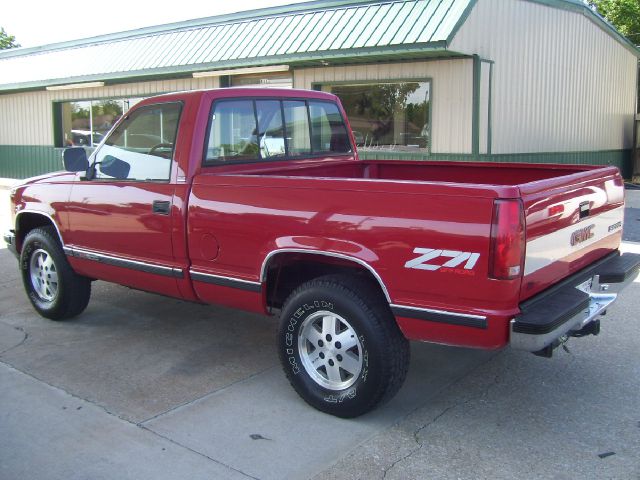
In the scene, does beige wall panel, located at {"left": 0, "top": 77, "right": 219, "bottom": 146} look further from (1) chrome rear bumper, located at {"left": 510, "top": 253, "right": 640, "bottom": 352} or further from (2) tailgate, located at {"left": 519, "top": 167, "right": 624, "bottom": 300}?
(1) chrome rear bumper, located at {"left": 510, "top": 253, "right": 640, "bottom": 352}

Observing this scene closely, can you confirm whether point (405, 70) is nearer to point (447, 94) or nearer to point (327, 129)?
point (447, 94)

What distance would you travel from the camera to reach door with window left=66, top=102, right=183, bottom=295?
4641mm

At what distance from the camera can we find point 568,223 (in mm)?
3729

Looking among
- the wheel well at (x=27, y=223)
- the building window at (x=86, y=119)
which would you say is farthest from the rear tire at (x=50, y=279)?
the building window at (x=86, y=119)

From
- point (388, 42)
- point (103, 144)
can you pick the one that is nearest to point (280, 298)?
point (103, 144)

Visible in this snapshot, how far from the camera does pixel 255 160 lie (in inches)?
197

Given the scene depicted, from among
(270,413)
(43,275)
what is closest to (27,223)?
(43,275)

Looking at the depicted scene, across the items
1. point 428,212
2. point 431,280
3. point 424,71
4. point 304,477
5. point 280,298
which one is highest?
point 424,71

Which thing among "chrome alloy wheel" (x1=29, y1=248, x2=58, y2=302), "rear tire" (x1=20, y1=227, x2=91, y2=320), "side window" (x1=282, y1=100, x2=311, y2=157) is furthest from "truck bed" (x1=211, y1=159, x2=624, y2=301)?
"chrome alloy wheel" (x1=29, y1=248, x2=58, y2=302)

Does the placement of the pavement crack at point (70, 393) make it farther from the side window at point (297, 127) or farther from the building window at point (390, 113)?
the building window at point (390, 113)

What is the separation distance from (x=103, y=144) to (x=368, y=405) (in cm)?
304

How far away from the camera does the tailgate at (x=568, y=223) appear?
3.35 metres

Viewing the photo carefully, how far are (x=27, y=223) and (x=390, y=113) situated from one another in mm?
7629

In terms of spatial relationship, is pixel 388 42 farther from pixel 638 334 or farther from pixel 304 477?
pixel 304 477
